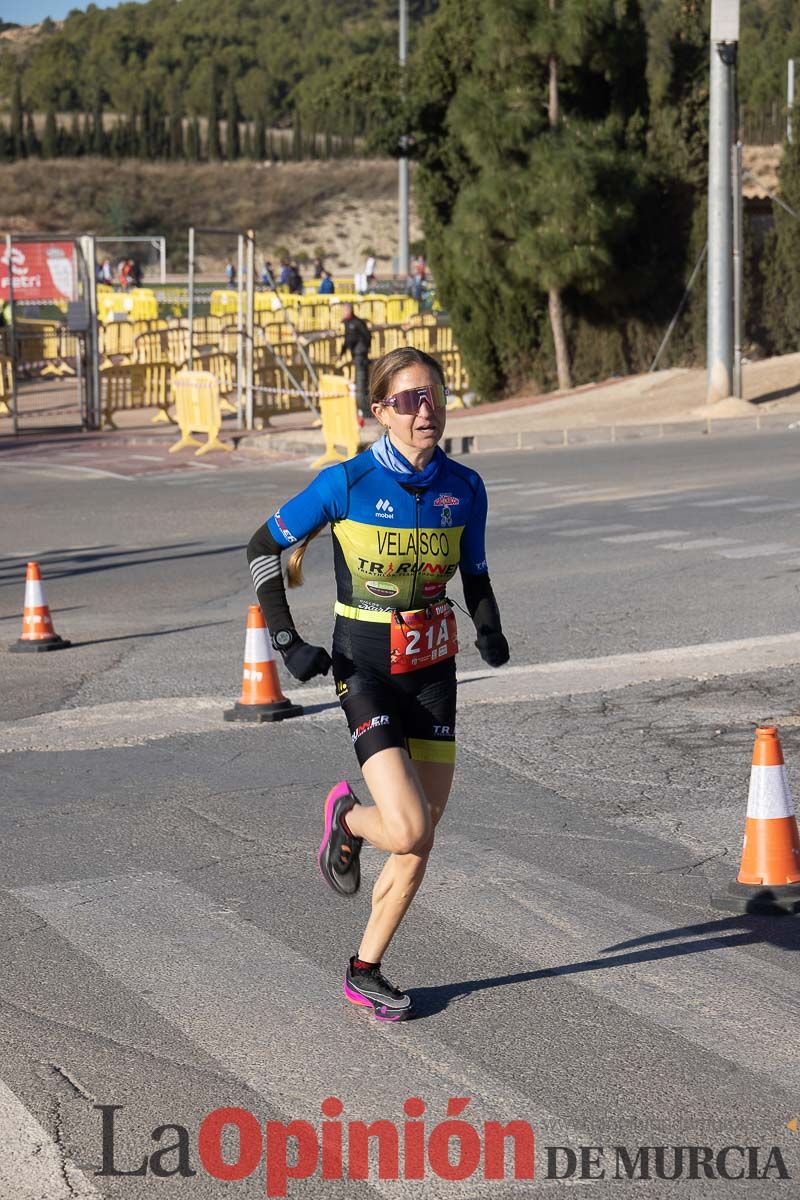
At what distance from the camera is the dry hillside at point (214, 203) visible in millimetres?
104125

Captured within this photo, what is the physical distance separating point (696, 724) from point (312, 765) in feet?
6.41

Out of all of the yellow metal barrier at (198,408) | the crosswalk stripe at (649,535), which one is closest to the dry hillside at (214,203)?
the yellow metal barrier at (198,408)

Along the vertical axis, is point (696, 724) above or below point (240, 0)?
below

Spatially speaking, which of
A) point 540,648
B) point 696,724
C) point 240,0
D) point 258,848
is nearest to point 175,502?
point 540,648

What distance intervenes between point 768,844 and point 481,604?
1.50m

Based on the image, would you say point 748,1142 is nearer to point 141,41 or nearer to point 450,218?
point 450,218

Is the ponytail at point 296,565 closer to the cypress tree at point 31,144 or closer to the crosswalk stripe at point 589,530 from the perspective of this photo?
the crosswalk stripe at point 589,530

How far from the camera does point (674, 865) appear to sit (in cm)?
644

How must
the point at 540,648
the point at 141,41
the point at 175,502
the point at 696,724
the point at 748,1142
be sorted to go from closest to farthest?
the point at 748,1142 < the point at 696,724 < the point at 540,648 < the point at 175,502 < the point at 141,41

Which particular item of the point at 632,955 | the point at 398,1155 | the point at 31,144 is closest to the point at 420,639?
the point at 632,955

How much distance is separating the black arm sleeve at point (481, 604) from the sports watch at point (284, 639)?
0.55 metres

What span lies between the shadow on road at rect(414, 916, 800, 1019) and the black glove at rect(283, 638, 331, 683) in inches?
39.4

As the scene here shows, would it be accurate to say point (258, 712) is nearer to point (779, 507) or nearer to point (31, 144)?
point (779, 507)

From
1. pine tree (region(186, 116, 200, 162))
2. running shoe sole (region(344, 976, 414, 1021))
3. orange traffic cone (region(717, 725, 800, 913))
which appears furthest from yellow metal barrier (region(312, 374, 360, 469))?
pine tree (region(186, 116, 200, 162))
